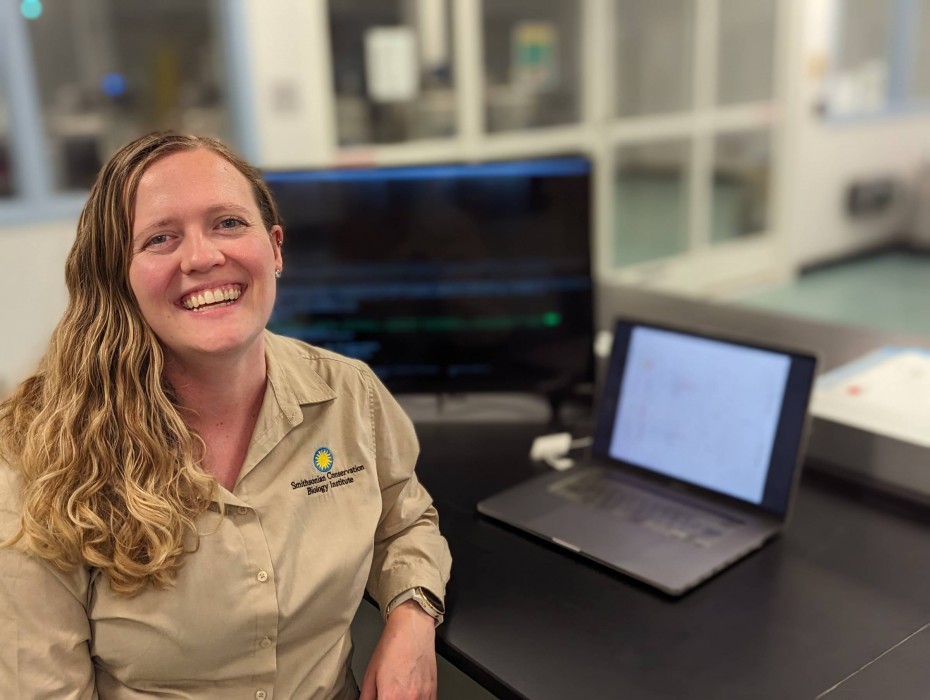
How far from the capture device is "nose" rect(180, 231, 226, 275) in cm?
98

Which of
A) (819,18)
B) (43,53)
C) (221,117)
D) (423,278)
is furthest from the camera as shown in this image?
(819,18)

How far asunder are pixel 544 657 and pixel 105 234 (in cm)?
68

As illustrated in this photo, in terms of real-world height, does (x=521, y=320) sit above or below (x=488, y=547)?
above

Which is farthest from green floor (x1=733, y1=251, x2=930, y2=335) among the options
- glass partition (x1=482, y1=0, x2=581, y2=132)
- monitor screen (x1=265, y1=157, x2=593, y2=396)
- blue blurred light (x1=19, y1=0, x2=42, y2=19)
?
blue blurred light (x1=19, y1=0, x2=42, y2=19)

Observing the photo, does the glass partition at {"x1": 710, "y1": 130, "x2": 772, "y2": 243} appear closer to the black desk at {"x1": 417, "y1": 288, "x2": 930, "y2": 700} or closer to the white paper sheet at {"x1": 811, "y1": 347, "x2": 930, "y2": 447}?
the white paper sheet at {"x1": 811, "y1": 347, "x2": 930, "y2": 447}

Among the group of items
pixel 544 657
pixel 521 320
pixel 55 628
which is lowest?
pixel 544 657

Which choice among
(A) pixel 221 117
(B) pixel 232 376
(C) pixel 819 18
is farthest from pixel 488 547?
(C) pixel 819 18

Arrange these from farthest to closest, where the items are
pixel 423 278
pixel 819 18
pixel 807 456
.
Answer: pixel 819 18 → pixel 423 278 → pixel 807 456

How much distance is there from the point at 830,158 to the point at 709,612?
526cm

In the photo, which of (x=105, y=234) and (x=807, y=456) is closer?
(x=105, y=234)

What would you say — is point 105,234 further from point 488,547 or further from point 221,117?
point 221,117

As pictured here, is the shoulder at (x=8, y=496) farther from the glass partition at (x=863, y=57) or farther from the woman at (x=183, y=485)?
the glass partition at (x=863, y=57)

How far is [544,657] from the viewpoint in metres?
1.03

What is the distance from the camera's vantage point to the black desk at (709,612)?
0.98 m
